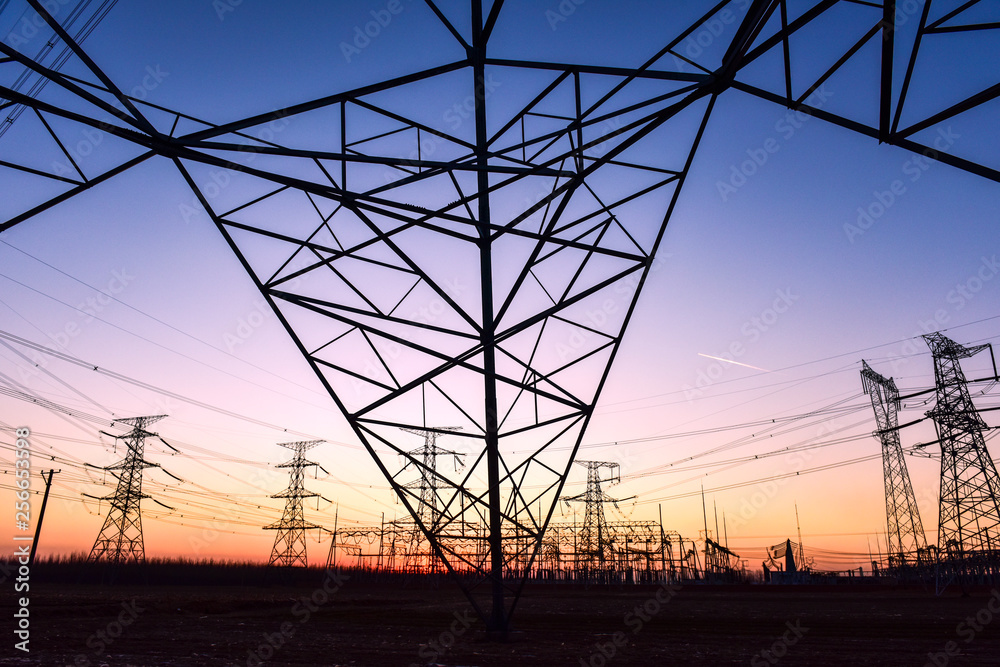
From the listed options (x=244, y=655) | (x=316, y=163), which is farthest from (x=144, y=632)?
(x=316, y=163)

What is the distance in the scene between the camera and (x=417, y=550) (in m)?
61.2

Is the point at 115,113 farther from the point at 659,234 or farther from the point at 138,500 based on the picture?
the point at 138,500

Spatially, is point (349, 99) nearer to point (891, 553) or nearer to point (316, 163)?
point (316, 163)

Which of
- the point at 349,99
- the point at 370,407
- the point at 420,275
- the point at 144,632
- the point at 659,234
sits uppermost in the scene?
the point at 349,99

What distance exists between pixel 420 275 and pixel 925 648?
10.9 meters

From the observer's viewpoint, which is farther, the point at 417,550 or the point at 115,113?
the point at 417,550

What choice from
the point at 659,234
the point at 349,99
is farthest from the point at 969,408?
the point at 349,99

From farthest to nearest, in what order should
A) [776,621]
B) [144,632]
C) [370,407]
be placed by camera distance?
[776,621] < [144,632] < [370,407]

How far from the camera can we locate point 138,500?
2213 inches

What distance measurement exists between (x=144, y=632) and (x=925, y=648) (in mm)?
15866

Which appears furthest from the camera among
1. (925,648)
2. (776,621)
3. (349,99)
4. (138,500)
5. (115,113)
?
(138,500)

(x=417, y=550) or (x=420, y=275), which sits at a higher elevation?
(x=420, y=275)

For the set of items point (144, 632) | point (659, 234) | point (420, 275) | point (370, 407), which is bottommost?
point (144, 632)

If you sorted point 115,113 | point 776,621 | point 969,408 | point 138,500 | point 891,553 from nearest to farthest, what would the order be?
point 115,113 → point 776,621 → point 969,408 → point 891,553 → point 138,500
